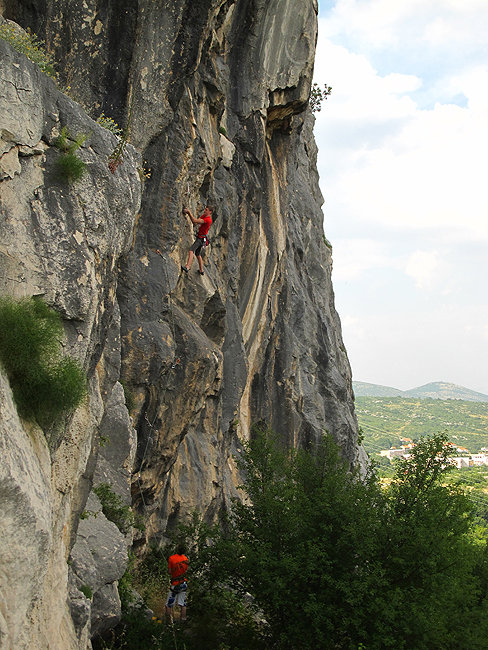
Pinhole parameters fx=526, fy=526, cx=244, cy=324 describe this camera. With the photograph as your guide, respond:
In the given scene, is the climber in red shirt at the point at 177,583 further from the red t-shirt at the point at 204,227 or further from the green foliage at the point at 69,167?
the red t-shirt at the point at 204,227

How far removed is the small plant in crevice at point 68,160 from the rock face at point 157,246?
0.14m

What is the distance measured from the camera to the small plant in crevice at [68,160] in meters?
6.61

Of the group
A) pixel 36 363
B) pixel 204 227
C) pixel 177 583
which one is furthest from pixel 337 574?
pixel 204 227

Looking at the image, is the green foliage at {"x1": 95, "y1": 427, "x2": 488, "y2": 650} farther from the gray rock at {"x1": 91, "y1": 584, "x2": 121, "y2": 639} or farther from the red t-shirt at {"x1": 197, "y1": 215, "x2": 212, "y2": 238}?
the red t-shirt at {"x1": 197, "y1": 215, "x2": 212, "y2": 238}

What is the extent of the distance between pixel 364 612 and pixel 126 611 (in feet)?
15.1

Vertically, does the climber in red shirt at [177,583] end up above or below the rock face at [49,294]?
below

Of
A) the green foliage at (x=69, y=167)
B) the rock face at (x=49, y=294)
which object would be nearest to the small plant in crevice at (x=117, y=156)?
the rock face at (x=49, y=294)

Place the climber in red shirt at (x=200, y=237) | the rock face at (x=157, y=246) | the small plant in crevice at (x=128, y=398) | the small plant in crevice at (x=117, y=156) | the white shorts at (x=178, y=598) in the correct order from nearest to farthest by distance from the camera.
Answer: the rock face at (x=157, y=246) < the small plant in crevice at (x=117, y=156) < the white shorts at (x=178, y=598) < the small plant in crevice at (x=128, y=398) < the climber in red shirt at (x=200, y=237)

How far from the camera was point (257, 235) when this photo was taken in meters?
19.6

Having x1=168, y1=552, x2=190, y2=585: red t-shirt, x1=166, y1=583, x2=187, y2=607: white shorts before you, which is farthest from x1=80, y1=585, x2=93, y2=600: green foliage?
x1=166, y1=583, x2=187, y2=607: white shorts

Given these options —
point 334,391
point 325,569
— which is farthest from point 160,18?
point 334,391

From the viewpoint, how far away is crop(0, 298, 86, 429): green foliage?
5520 millimetres

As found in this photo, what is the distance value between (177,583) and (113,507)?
205 cm

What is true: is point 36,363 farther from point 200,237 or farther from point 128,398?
point 200,237
